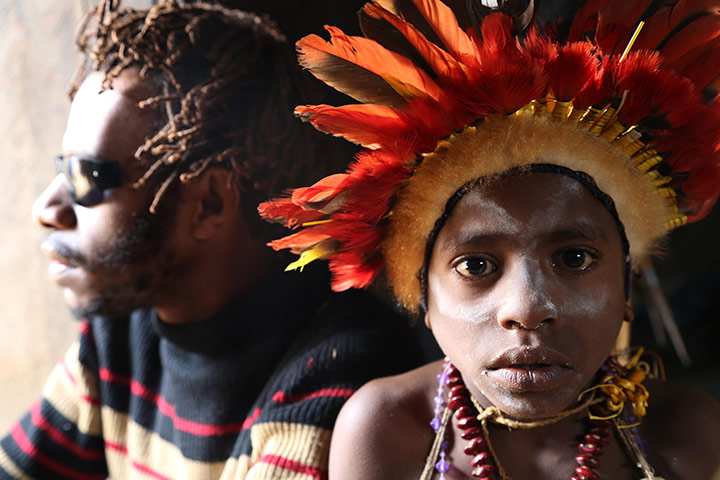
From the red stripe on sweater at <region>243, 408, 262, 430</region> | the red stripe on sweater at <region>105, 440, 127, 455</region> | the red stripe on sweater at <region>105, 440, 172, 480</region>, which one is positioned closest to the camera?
the red stripe on sweater at <region>243, 408, 262, 430</region>

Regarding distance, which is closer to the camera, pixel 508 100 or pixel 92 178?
pixel 508 100

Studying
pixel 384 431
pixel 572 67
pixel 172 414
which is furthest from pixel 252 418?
pixel 572 67

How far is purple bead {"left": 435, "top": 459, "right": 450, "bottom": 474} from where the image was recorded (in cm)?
119

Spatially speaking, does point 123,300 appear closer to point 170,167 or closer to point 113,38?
point 170,167

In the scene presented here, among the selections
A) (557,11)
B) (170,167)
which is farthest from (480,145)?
(170,167)

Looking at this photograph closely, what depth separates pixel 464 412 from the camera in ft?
4.00

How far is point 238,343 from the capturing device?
1580 millimetres

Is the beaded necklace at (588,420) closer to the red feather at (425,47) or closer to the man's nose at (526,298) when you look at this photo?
the man's nose at (526,298)

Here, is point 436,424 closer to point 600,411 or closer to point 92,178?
point 600,411

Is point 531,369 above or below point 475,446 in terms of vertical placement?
above

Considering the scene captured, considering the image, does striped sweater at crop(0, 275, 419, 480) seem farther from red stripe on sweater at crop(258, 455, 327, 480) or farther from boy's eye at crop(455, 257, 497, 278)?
boy's eye at crop(455, 257, 497, 278)

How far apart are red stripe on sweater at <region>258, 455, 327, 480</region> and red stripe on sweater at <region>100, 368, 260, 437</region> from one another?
0.14 m

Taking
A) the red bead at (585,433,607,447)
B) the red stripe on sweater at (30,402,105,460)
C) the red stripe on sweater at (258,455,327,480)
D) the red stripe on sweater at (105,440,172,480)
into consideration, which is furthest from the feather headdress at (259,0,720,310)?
the red stripe on sweater at (30,402,105,460)

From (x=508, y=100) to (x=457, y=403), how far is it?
1.68 feet
